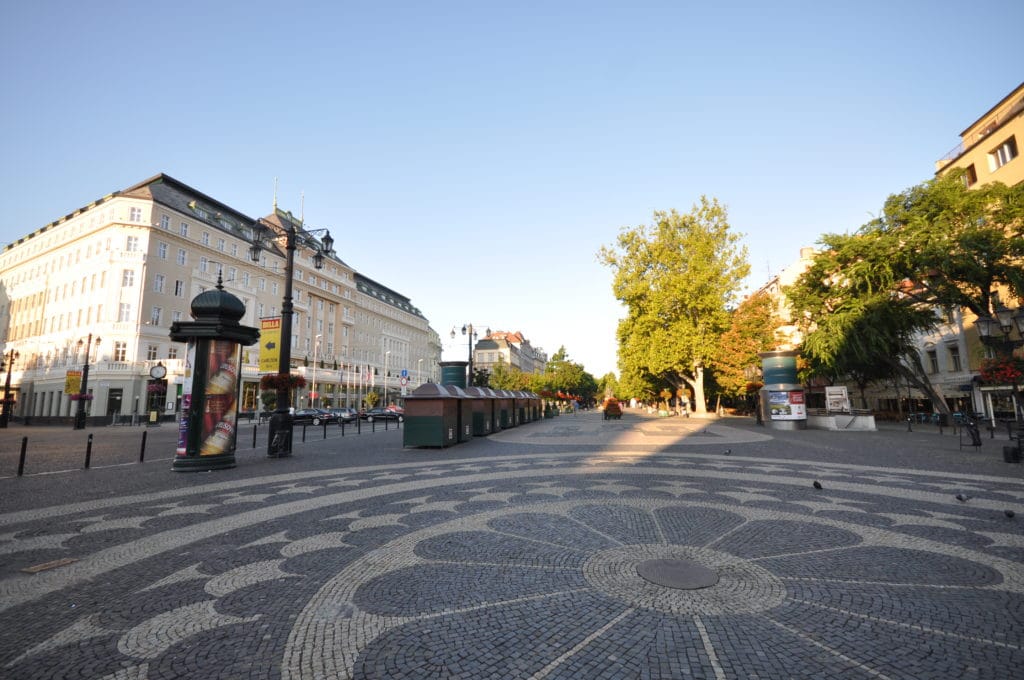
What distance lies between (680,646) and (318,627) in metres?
2.82

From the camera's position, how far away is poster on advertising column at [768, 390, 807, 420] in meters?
28.4

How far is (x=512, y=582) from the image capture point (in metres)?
4.61

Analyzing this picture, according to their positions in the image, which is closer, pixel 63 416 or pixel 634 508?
pixel 634 508

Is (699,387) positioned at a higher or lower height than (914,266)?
lower

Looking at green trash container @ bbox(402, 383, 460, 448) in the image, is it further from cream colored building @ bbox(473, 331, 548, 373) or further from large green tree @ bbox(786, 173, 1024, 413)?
cream colored building @ bbox(473, 331, 548, 373)

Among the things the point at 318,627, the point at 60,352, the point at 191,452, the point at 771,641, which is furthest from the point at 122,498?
the point at 60,352

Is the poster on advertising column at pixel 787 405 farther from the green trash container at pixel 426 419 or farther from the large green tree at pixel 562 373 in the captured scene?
the large green tree at pixel 562 373

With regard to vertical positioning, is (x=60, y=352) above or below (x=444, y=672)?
above

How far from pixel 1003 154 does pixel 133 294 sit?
72414 millimetres

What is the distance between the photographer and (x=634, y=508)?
25.3ft

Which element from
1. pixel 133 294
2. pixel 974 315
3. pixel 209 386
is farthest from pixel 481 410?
pixel 133 294

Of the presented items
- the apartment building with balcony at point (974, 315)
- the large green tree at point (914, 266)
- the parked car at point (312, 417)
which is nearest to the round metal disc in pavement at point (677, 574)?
the large green tree at point (914, 266)

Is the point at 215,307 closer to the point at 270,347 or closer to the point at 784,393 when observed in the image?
the point at 270,347

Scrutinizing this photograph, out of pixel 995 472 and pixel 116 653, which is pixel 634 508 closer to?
pixel 116 653
